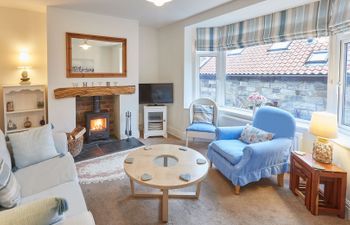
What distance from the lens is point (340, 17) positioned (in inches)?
108

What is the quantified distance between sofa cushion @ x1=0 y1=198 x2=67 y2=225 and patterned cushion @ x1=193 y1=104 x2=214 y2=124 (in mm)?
3473

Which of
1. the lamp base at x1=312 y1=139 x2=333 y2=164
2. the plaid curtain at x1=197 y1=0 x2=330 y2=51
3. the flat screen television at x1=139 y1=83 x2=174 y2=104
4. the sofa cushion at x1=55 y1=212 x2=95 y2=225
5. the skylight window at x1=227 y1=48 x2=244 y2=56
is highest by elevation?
the plaid curtain at x1=197 y1=0 x2=330 y2=51

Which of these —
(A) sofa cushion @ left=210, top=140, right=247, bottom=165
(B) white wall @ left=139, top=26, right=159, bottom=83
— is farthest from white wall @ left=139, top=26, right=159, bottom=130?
(A) sofa cushion @ left=210, top=140, right=247, bottom=165

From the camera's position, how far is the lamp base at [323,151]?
8.19 feet

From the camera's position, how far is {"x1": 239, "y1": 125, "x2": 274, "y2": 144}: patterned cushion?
9.96ft

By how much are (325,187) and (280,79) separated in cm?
185

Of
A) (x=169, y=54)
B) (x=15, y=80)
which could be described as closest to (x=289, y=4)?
(x=169, y=54)

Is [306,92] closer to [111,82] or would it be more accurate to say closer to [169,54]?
[169,54]

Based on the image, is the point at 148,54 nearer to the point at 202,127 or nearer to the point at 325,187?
the point at 202,127

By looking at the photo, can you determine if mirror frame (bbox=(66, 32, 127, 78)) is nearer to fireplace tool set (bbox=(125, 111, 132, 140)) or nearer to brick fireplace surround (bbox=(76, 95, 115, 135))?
brick fireplace surround (bbox=(76, 95, 115, 135))

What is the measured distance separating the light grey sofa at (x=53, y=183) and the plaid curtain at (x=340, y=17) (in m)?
3.19

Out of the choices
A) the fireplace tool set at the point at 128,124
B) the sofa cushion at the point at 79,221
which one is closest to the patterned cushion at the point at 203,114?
the fireplace tool set at the point at 128,124

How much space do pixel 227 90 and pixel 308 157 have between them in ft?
7.90

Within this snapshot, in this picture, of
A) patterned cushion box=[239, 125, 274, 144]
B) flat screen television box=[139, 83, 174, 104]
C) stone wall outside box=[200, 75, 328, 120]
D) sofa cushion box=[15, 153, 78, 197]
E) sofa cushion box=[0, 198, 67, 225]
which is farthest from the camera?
flat screen television box=[139, 83, 174, 104]
